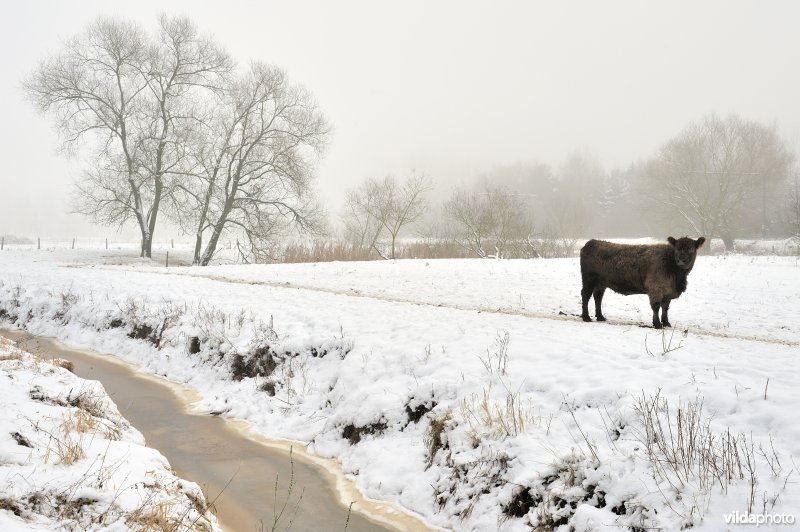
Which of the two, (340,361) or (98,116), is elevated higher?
(98,116)

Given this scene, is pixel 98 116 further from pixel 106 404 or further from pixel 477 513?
pixel 477 513

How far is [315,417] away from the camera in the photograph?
28.7ft

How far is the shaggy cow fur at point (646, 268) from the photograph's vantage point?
10789mm

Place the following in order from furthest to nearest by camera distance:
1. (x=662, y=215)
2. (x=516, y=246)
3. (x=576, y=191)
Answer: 1. (x=576, y=191)
2. (x=662, y=215)
3. (x=516, y=246)

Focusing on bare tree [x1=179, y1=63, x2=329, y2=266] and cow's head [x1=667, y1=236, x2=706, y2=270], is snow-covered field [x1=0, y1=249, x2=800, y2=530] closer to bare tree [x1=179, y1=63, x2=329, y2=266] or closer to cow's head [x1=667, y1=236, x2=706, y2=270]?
cow's head [x1=667, y1=236, x2=706, y2=270]

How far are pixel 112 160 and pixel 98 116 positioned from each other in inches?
131

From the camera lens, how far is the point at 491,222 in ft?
127

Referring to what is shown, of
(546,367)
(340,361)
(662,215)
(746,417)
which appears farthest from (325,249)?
(662,215)

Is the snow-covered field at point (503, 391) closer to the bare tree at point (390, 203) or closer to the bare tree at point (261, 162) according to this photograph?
the bare tree at point (261, 162)

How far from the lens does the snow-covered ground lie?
4.19m

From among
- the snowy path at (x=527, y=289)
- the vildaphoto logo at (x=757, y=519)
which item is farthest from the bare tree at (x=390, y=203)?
the vildaphoto logo at (x=757, y=519)

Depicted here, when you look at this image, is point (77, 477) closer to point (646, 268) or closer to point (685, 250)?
point (646, 268)

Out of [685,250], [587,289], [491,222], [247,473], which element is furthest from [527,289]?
[491,222]

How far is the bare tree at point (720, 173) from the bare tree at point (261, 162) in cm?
3513
